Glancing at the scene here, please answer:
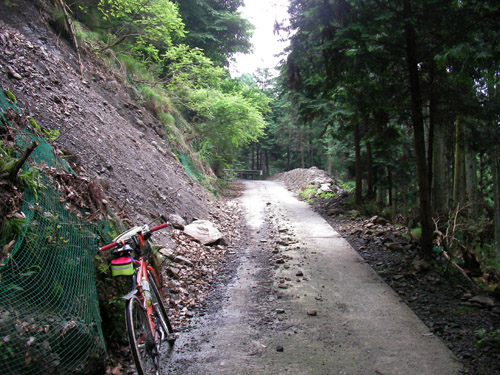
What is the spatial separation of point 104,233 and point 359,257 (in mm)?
5326

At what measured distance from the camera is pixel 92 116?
299 inches

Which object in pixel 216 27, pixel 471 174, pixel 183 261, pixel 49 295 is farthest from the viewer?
pixel 216 27

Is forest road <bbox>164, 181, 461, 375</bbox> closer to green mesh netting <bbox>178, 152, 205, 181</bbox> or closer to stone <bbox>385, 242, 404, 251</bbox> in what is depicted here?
A: stone <bbox>385, 242, 404, 251</bbox>

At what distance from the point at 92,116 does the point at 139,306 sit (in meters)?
5.87

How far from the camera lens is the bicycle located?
2.77m

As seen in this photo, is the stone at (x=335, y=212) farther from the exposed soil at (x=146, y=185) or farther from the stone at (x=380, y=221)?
the stone at (x=380, y=221)

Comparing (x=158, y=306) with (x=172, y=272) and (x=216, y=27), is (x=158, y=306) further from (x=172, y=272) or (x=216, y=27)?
(x=216, y=27)

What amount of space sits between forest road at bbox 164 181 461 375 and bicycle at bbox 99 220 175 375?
417mm

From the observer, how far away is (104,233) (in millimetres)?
4043

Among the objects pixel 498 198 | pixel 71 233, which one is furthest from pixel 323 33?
pixel 498 198

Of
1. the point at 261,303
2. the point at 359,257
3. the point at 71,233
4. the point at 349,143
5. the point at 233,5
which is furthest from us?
the point at 233,5

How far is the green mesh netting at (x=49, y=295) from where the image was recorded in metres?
2.33

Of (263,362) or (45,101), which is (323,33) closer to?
(45,101)

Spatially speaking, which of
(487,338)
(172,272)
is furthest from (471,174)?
(172,272)
